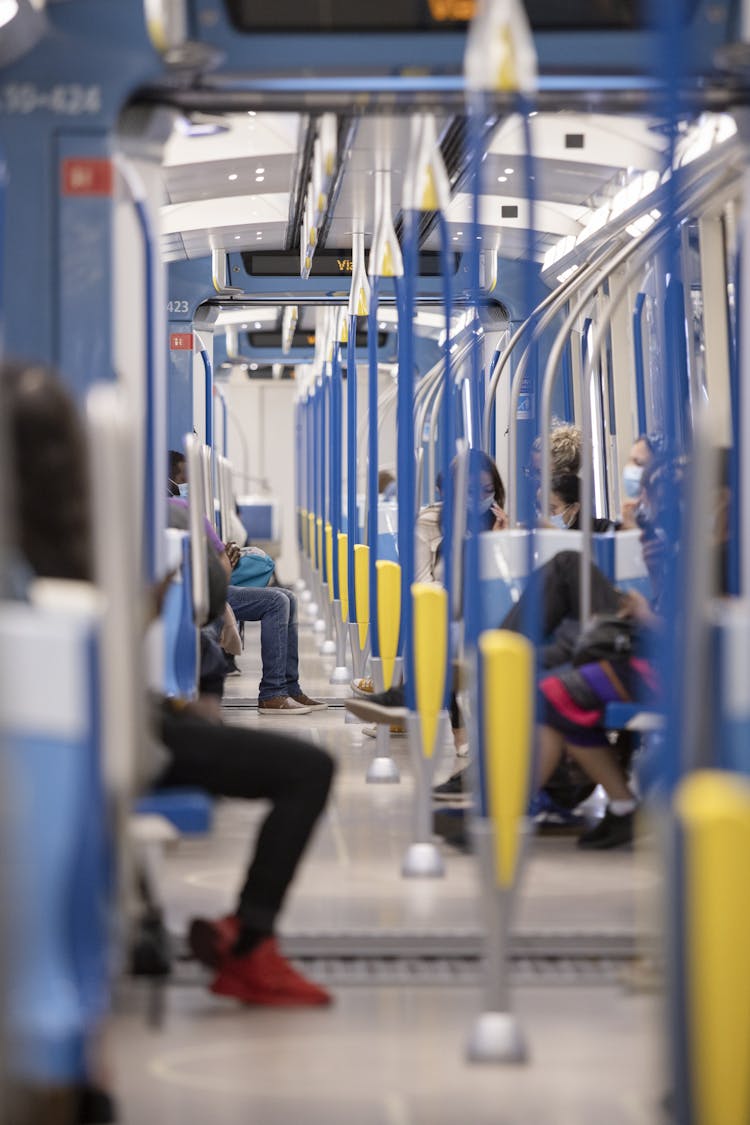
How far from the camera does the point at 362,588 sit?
9.59 m

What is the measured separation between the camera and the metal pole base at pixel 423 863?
5.75 metres

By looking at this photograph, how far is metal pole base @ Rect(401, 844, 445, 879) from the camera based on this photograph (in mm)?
5746

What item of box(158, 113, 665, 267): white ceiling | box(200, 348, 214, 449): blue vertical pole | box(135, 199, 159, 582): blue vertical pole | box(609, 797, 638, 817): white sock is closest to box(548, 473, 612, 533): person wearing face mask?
box(609, 797, 638, 817): white sock

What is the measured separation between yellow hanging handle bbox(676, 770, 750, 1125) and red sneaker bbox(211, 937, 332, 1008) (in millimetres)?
1726

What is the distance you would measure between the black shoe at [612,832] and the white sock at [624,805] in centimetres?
2

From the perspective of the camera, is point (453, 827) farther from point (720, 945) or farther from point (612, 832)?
point (720, 945)

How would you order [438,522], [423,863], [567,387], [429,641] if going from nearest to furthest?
1. [429,641]
2. [423,863]
3. [438,522]
4. [567,387]

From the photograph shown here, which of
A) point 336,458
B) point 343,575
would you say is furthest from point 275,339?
point 343,575

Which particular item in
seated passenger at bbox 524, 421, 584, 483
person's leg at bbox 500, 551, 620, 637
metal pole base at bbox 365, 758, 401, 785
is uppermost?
seated passenger at bbox 524, 421, 584, 483

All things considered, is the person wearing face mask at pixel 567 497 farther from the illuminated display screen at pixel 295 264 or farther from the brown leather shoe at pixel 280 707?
the illuminated display screen at pixel 295 264

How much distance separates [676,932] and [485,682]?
1.12 m

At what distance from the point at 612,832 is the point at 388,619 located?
6.03 ft

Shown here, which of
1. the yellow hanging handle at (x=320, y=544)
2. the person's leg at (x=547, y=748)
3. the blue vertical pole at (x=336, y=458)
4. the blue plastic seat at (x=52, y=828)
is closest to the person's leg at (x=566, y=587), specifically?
the person's leg at (x=547, y=748)

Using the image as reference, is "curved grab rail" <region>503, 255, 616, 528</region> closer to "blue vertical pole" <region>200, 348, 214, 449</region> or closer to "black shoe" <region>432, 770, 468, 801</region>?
"black shoe" <region>432, 770, 468, 801</region>
